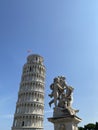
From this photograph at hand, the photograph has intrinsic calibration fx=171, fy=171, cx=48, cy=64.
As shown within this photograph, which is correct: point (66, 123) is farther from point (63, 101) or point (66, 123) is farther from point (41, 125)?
point (41, 125)

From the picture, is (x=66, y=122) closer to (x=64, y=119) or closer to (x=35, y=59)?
(x=64, y=119)

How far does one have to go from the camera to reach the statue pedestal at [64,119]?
248 inches

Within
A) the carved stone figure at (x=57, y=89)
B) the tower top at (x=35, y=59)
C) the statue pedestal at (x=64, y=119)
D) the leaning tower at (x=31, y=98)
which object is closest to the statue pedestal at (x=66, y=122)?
the statue pedestal at (x=64, y=119)

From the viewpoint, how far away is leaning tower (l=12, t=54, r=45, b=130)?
57.5 metres

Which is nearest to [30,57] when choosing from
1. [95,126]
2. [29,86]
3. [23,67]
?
[23,67]

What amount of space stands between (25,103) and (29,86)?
653 centimetres

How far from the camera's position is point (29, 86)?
63219 mm

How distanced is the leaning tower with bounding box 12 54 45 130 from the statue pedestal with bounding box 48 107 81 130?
5269 cm

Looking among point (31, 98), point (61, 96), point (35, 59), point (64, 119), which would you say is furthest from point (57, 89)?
point (35, 59)

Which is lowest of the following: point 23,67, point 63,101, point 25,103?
point 63,101

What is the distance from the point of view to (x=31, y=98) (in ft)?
199

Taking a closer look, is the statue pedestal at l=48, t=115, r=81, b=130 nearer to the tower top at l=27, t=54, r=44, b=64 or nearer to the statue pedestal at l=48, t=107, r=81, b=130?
the statue pedestal at l=48, t=107, r=81, b=130

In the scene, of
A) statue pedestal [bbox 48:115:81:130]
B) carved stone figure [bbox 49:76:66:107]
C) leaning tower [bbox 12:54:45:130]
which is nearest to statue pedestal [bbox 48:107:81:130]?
statue pedestal [bbox 48:115:81:130]

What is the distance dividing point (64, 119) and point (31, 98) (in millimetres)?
55441
